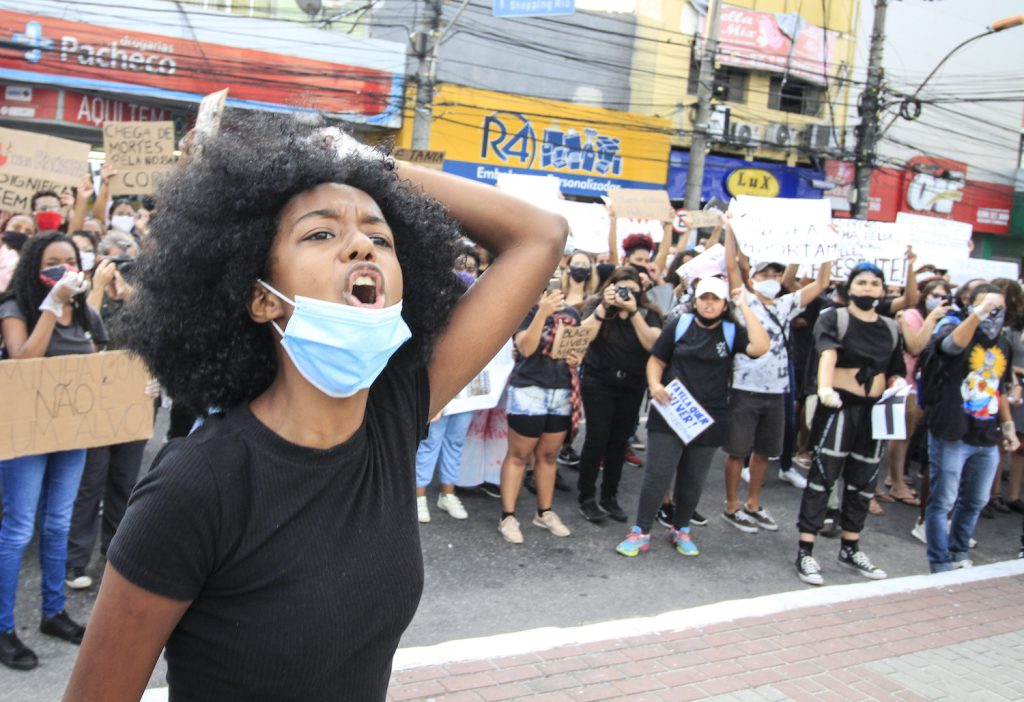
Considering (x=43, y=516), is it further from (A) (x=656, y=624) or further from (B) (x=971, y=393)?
(B) (x=971, y=393)

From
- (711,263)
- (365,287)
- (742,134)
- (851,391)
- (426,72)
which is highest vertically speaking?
(742,134)

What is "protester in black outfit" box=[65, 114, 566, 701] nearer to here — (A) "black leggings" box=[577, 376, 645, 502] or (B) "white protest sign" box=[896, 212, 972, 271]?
(A) "black leggings" box=[577, 376, 645, 502]

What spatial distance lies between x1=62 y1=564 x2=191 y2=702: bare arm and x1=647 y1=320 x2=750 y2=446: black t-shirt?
502cm

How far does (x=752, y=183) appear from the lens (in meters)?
27.2

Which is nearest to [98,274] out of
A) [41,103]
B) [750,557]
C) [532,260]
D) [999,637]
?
[532,260]

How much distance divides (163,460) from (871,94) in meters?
22.7

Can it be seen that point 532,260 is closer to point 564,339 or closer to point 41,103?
point 564,339

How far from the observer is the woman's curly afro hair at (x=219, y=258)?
5.51 ft

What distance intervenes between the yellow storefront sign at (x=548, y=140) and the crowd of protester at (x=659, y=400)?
1410 cm

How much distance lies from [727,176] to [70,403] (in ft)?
81.1

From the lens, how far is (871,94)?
21.3 m

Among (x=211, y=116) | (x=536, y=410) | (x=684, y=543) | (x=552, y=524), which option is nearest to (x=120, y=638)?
(x=211, y=116)

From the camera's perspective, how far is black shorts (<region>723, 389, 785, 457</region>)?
6891 mm

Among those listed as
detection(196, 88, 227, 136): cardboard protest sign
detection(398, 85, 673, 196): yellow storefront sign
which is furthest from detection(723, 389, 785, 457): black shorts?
detection(398, 85, 673, 196): yellow storefront sign
